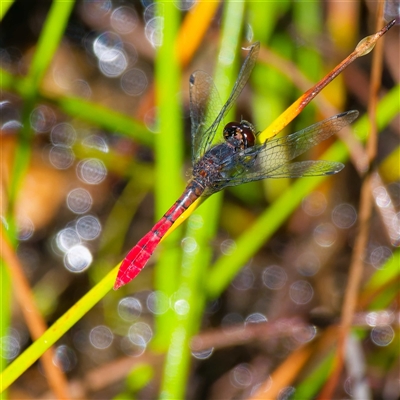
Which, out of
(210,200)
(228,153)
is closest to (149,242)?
(210,200)

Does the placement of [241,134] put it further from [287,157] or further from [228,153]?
[287,157]

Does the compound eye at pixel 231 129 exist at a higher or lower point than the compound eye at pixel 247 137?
higher

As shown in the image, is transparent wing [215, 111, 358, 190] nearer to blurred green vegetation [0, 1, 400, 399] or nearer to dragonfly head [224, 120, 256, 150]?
dragonfly head [224, 120, 256, 150]

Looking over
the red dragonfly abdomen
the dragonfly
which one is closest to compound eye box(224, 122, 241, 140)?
the dragonfly

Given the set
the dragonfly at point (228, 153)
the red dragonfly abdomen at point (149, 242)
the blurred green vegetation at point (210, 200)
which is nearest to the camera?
the red dragonfly abdomen at point (149, 242)

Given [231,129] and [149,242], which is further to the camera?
[231,129]

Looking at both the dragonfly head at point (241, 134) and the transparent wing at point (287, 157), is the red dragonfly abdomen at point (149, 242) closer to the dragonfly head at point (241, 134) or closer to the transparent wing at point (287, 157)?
the transparent wing at point (287, 157)

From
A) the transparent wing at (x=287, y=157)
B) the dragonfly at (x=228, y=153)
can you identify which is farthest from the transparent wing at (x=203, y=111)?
the transparent wing at (x=287, y=157)

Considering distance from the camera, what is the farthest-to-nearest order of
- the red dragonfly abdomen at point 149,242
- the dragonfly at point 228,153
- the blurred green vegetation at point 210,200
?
the blurred green vegetation at point 210,200
the dragonfly at point 228,153
the red dragonfly abdomen at point 149,242
